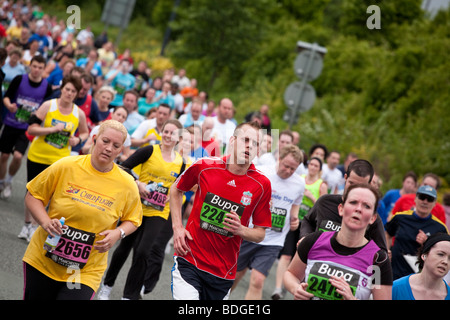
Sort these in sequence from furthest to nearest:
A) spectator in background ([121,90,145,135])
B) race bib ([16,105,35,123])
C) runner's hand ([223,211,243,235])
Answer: spectator in background ([121,90,145,135]) → race bib ([16,105,35,123]) → runner's hand ([223,211,243,235])

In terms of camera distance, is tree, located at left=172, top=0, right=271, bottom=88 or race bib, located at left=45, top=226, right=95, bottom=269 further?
tree, located at left=172, top=0, right=271, bottom=88

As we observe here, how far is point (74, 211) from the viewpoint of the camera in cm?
481

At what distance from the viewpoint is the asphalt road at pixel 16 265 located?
673 cm

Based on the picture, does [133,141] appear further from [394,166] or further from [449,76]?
[449,76]

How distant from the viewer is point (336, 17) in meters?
44.4

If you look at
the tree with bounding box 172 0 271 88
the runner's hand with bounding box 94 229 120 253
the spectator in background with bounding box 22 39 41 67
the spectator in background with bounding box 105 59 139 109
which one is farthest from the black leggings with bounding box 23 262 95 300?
Answer: the tree with bounding box 172 0 271 88

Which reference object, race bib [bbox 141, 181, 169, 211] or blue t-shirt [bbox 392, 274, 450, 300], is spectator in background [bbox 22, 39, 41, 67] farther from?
blue t-shirt [bbox 392, 274, 450, 300]

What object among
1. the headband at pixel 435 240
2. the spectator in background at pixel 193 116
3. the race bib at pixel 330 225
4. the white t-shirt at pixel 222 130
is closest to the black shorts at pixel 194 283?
the race bib at pixel 330 225

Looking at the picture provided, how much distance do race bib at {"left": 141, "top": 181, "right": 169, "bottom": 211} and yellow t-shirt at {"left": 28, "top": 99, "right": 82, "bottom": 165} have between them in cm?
174

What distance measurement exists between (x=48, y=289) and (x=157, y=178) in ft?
8.57

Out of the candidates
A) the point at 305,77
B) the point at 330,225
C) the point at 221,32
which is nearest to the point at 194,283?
the point at 330,225

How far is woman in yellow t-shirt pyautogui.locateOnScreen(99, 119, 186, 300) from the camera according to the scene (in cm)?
711

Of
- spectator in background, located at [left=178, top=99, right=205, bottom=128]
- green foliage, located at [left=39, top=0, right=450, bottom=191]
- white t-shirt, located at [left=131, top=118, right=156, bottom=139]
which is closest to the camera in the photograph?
white t-shirt, located at [left=131, top=118, right=156, bottom=139]

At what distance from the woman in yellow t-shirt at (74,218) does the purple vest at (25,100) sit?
4.94 metres
